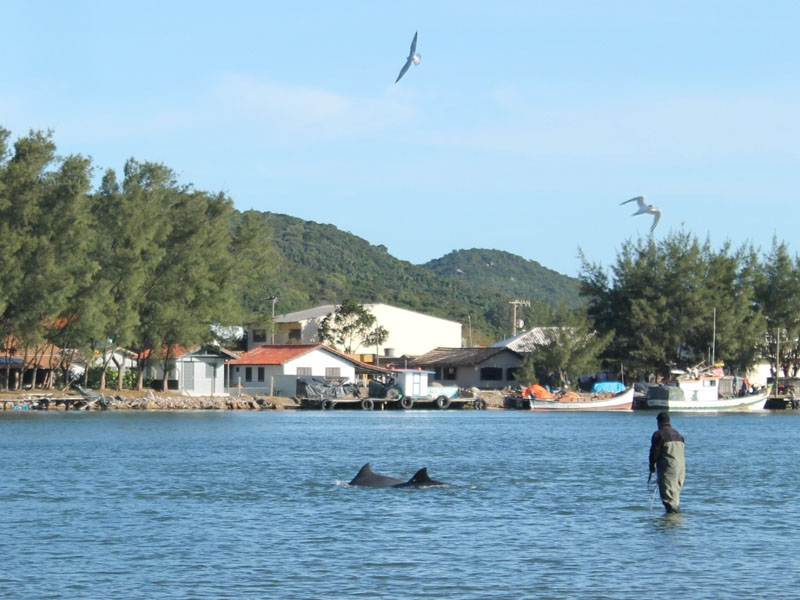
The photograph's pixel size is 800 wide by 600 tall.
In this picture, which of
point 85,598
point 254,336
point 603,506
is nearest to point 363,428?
point 603,506

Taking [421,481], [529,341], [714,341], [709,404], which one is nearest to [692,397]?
[709,404]

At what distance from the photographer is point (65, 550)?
19656 mm

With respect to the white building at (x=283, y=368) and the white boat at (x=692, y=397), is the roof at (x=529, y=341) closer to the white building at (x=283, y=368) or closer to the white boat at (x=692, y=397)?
the white boat at (x=692, y=397)

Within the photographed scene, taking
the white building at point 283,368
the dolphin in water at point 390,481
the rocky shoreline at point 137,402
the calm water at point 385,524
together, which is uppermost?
the white building at point 283,368

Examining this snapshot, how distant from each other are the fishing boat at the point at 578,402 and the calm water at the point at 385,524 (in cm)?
3827

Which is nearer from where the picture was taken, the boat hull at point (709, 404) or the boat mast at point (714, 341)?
the boat hull at point (709, 404)

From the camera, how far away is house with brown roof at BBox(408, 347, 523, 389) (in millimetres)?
101500

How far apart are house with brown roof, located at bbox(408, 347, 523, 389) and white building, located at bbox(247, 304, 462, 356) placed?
12508mm

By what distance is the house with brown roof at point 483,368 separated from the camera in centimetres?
10150

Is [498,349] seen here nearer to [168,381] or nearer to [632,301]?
[632,301]

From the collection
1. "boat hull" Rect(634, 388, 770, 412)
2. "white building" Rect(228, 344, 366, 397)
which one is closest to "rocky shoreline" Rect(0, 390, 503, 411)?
"white building" Rect(228, 344, 366, 397)

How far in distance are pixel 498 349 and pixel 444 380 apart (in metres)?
5.98

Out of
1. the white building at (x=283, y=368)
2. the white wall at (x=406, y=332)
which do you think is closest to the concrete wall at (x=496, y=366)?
the white building at (x=283, y=368)

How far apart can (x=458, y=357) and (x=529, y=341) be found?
22.0 feet
